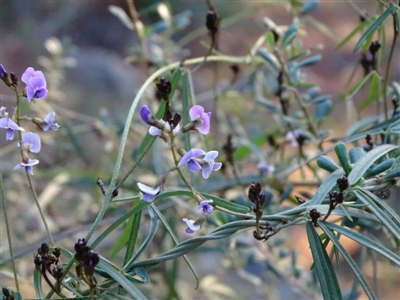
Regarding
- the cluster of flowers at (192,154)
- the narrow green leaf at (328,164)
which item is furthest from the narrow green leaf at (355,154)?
the cluster of flowers at (192,154)

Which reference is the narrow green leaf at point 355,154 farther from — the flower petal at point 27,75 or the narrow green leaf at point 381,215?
the flower petal at point 27,75

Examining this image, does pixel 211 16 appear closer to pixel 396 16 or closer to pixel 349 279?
pixel 396 16

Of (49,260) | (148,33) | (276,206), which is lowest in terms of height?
(49,260)

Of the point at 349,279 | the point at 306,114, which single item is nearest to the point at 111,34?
the point at 349,279

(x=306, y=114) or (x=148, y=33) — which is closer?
(x=306, y=114)

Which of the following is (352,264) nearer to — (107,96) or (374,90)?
(374,90)

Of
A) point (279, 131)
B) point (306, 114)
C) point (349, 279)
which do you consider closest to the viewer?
point (306, 114)

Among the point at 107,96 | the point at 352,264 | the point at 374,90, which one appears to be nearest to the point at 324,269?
the point at 352,264
